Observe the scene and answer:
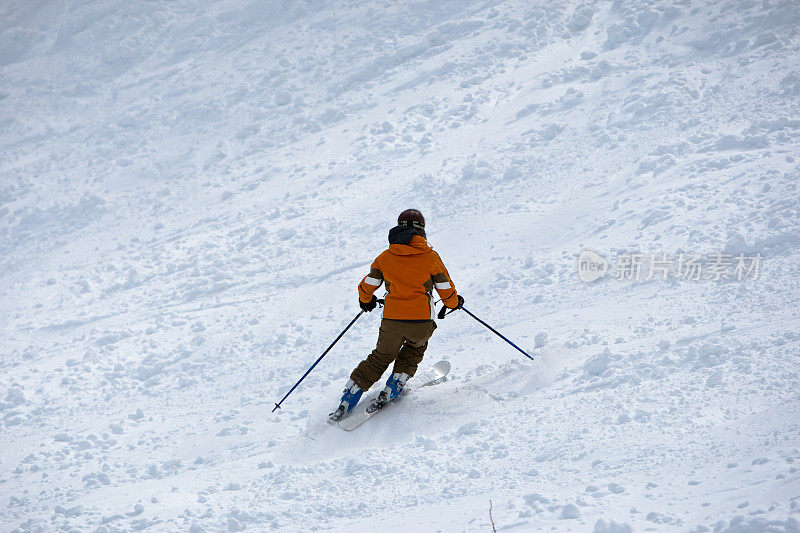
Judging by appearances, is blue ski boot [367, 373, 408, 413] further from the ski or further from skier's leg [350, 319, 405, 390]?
skier's leg [350, 319, 405, 390]

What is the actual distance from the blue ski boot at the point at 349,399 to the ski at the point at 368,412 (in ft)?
0.21

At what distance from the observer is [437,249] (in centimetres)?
963

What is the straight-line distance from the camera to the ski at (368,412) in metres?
6.17

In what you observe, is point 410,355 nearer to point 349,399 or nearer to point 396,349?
point 396,349

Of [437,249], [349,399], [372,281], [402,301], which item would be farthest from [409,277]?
[437,249]

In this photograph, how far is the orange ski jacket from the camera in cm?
565

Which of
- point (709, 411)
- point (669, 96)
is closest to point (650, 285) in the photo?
point (709, 411)

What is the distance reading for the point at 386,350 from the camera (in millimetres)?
6078

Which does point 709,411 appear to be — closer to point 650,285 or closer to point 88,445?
point 650,285
